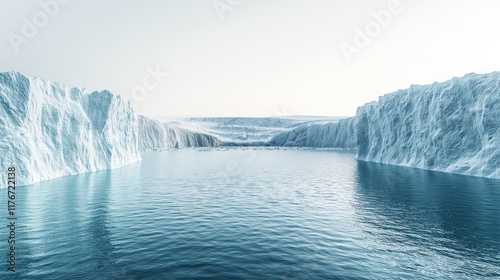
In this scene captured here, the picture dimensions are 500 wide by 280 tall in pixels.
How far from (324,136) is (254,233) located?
15503cm

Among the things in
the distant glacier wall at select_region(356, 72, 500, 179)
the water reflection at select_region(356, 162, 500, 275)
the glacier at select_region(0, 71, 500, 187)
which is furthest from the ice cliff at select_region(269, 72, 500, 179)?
the water reflection at select_region(356, 162, 500, 275)

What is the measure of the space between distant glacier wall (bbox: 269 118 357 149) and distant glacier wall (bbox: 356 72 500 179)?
6969cm

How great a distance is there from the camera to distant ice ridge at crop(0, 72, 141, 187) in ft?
110

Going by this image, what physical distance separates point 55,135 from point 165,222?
32257mm

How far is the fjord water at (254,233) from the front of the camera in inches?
502

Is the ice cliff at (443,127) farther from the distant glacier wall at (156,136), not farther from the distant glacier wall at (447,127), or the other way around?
the distant glacier wall at (156,136)

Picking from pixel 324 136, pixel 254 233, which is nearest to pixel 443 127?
pixel 254 233

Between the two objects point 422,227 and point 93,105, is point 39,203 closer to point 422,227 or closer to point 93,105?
point 422,227

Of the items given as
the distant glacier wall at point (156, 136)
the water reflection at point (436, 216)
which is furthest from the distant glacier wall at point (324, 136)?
the water reflection at point (436, 216)

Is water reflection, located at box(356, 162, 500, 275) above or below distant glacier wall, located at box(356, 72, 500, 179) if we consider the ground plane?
below

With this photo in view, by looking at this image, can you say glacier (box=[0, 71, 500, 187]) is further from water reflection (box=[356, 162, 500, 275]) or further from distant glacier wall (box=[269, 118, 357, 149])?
distant glacier wall (box=[269, 118, 357, 149])

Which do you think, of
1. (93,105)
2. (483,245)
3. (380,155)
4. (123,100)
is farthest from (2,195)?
(380,155)

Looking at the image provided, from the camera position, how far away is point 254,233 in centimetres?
1808

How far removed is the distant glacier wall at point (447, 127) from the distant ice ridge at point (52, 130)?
63.4 meters
